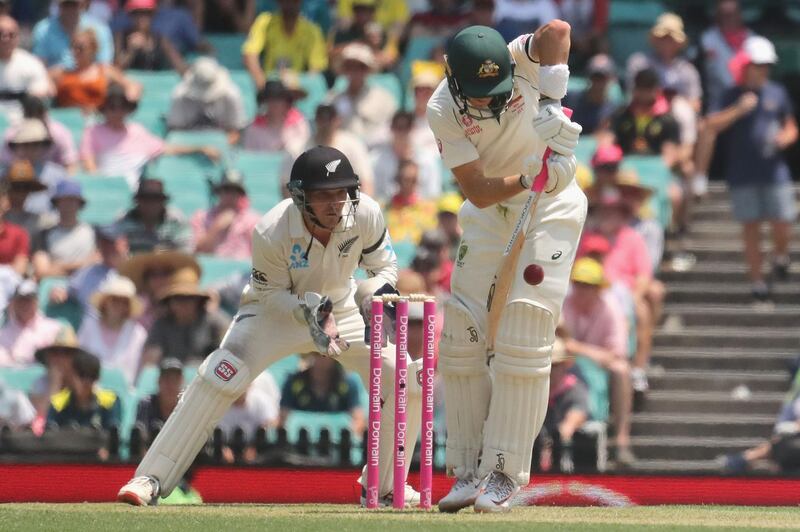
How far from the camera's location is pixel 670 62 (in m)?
14.3

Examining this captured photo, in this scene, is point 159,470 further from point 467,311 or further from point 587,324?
point 587,324

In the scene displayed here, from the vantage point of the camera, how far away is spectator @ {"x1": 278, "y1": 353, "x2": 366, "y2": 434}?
11.1 metres

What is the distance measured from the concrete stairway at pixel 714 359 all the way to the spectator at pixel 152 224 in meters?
3.63

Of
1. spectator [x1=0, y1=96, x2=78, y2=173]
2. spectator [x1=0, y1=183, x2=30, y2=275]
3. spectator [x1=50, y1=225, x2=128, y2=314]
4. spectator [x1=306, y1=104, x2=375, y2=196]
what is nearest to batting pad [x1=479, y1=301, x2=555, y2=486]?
spectator [x1=50, y1=225, x2=128, y2=314]

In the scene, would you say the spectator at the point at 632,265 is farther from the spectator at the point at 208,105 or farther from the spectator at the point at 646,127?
the spectator at the point at 208,105

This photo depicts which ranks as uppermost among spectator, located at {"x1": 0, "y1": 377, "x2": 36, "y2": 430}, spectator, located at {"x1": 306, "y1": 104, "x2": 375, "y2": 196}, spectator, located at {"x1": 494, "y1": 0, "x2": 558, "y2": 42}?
spectator, located at {"x1": 494, "y1": 0, "x2": 558, "y2": 42}

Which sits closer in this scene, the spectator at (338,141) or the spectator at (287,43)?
the spectator at (338,141)

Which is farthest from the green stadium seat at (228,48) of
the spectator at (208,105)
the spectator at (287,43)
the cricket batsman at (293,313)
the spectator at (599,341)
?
the cricket batsman at (293,313)

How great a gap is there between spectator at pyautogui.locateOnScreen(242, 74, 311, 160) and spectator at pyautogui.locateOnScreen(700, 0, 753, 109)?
A: 344cm

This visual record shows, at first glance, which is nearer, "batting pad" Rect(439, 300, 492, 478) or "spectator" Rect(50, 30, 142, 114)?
"batting pad" Rect(439, 300, 492, 478)

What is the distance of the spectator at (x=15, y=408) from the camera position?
1116 cm

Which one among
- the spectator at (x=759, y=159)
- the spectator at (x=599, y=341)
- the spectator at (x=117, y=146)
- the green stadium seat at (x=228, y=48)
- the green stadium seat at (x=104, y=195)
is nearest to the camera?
the spectator at (x=599, y=341)

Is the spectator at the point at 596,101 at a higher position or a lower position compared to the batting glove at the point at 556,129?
higher

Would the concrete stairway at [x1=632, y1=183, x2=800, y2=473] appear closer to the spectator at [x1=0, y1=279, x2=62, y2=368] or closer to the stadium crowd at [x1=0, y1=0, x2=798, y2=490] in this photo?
the stadium crowd at [x1=0, y1=0, x2=798, y2=490]
